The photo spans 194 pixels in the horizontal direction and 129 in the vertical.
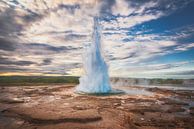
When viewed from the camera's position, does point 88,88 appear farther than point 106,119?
Yes

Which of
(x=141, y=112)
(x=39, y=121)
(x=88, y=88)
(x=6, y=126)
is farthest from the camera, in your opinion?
(x=88, y=88)

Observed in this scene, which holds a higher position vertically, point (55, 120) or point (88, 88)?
point (88, 88)

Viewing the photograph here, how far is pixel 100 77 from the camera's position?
3081cm

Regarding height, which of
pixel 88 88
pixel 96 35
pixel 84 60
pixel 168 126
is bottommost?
pixel 168 126

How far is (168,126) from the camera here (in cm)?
1092

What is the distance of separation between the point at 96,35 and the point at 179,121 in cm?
2191

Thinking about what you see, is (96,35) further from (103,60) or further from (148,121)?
(148,121)

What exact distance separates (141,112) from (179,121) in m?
3.31

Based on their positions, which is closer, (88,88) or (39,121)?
(39,121)

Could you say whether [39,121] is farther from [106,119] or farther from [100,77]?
[100,77]

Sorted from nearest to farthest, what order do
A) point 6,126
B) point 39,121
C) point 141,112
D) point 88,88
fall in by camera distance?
1. point 6,126
2. point 39,121
3. point 141,112
4. point 88,88

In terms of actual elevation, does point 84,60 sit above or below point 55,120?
above

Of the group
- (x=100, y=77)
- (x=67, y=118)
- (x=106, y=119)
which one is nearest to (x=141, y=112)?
(x=106, y=119)

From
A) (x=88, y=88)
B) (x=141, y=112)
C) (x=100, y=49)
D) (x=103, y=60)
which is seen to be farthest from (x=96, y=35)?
(x=141, y=112)
